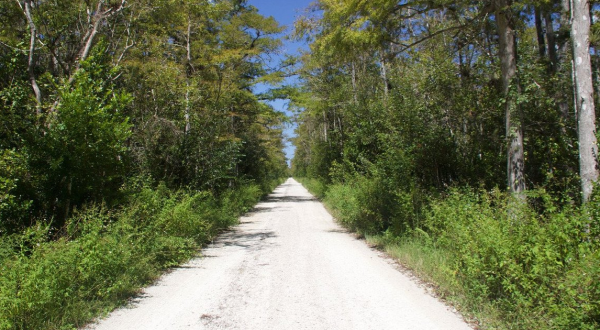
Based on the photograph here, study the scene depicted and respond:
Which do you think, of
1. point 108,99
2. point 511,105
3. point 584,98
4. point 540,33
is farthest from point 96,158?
point 540,33

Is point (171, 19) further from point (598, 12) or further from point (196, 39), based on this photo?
point (598, 12)

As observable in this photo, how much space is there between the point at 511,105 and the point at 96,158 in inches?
312

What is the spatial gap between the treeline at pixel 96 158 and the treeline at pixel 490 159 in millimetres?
4767

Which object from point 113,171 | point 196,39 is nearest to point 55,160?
point 113,171

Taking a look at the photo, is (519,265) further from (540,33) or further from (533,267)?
(540,33)

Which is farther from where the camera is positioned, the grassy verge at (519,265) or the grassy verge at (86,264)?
the grassy verge at (86,264)

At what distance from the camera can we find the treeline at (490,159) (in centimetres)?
410

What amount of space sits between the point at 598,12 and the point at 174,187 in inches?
530

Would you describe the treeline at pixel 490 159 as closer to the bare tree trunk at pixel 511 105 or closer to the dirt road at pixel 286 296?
the bare tree trunk at pixel 511 105

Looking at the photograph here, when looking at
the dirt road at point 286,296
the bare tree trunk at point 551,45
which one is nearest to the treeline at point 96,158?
the dirt road at point 286,296

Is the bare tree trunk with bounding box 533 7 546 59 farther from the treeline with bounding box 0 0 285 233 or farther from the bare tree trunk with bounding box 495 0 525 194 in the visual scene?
the treeline with bounding box 0 0 285 233

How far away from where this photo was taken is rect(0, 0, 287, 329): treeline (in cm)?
486

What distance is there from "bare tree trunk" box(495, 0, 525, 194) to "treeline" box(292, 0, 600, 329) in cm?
2

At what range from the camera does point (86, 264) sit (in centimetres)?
493
